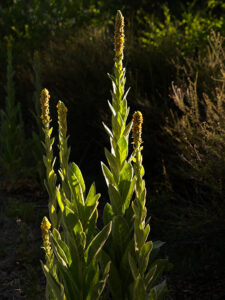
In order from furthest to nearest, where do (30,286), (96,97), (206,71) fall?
1. (96,97)
2. (206,71)
3. (30,286)

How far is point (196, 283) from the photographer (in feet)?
9.75

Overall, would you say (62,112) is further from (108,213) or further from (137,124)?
(108,213)

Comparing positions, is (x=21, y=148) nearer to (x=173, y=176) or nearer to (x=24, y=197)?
(x=24, y=197)

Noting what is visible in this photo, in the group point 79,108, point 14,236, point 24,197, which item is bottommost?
point 14,236

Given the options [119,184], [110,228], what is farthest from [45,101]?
[110,228]

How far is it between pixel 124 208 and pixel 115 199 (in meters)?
0.07

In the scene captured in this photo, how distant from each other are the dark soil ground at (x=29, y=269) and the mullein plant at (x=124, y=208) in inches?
49.1

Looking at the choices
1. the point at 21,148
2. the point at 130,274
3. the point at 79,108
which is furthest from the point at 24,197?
the point at 130,274

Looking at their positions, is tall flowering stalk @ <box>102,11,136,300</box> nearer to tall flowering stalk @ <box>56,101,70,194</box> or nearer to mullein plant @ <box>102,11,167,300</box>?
mullein plant @ <box>102,11,167,300</box>

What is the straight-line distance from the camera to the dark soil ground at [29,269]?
2879 millimetres

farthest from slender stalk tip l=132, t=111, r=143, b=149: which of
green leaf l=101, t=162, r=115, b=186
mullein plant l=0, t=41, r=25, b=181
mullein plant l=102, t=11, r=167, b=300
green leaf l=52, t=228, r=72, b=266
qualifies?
mullein plant l=0, t=41, r=25, b=181

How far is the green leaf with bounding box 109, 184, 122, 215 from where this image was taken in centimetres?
154

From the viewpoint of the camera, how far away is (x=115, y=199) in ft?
5.15

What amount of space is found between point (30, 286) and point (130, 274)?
1438 millimetres
